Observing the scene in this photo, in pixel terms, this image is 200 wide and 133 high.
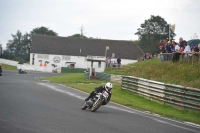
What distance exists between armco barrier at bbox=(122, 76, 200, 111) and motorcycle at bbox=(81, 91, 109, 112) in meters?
4.87

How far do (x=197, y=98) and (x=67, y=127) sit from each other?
9564mm

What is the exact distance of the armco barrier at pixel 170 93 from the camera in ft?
64.4

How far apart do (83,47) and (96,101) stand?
278 ft

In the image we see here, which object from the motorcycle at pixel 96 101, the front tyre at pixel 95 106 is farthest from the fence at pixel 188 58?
the front tyre at pixel 95 106

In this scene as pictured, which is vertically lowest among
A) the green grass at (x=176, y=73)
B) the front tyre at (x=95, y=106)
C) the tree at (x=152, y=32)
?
the front tyre at (x=95, y=106)

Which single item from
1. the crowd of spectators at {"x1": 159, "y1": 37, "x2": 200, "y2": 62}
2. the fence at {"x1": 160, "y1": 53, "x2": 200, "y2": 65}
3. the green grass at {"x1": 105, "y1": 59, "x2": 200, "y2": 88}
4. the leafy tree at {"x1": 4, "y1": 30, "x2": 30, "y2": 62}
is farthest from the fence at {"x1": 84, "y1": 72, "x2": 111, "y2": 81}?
the leafy tree at {"x1": 4, "y1": 30, "x2": 30, "y2": 62}

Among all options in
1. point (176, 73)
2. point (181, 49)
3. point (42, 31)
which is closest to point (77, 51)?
point (42, 31)

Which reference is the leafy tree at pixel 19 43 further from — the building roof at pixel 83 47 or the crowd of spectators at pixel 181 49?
the crowd of spectators at pixel 181 49

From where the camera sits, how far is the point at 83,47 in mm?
101375

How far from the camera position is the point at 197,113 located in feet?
62.5

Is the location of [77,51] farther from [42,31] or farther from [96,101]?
[96,101]

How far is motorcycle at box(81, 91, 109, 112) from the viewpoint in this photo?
54.7ft

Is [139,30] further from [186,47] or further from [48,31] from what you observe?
[186,47]

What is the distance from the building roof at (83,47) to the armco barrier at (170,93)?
71.7 metres
